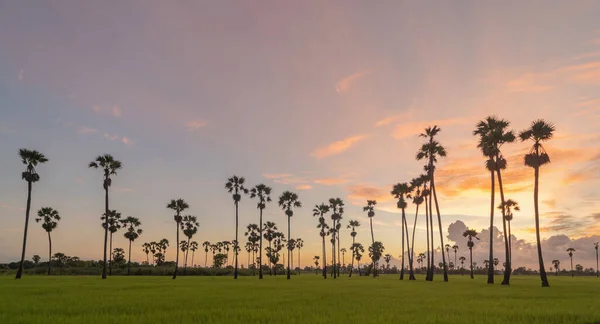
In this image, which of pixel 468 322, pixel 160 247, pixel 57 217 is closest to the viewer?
pixel 468 322

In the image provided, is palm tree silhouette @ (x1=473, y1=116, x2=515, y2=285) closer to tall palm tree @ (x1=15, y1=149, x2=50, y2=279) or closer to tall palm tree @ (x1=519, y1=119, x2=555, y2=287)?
tall palm tree @ (x1=519, y1=119, x2=555, y2=287)

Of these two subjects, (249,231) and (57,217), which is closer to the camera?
(57,217)

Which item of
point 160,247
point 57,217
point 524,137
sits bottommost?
point 160,247

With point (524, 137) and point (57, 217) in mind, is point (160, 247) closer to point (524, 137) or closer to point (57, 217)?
point (57, 217)

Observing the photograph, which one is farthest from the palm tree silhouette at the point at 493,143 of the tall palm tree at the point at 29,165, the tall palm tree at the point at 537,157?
the tall palm tree at the point at 29,165

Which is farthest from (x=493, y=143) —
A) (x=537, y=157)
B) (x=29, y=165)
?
(x=29, y=165)

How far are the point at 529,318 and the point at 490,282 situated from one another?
149 feet

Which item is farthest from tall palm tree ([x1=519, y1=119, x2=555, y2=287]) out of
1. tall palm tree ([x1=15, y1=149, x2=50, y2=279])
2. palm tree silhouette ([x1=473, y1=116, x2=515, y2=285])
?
tall palm tree ([x1=15, y1=149, x2=50, y2=279])

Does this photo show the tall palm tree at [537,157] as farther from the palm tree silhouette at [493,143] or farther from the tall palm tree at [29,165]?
the tall palm tree at [29,165]

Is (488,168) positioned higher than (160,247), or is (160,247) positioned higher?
(488,168)

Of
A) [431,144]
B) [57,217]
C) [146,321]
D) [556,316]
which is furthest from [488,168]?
[57,217]

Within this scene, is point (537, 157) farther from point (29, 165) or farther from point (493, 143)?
point (29, 165)

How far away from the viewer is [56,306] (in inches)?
875

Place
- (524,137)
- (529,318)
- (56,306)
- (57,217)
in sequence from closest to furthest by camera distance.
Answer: (529,318) → (56,306) → (524,137) → (57,217)
